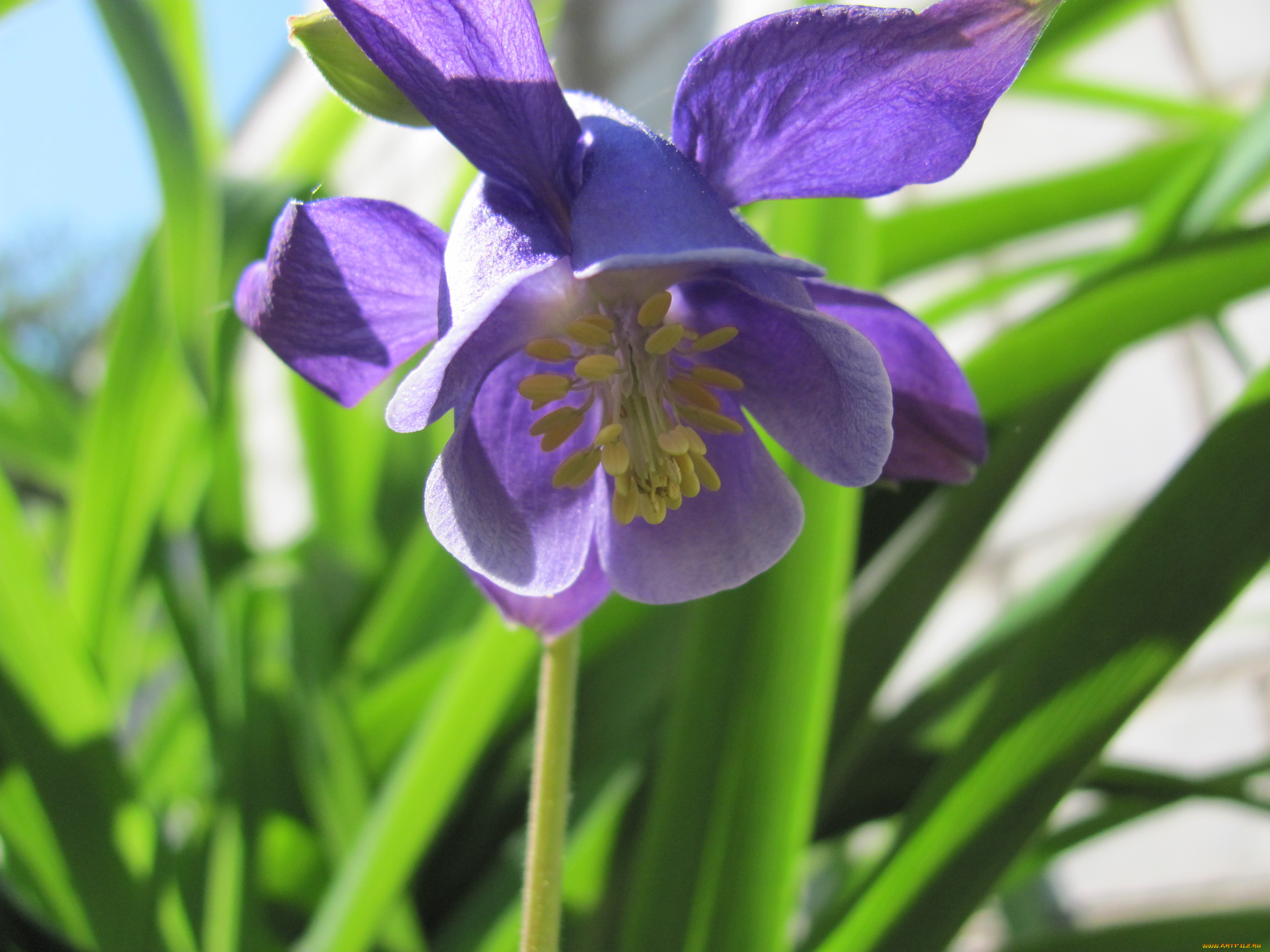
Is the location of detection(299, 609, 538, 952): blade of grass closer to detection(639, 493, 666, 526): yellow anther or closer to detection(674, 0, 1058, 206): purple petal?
detection(639, 493, 666, 526): yellow anther

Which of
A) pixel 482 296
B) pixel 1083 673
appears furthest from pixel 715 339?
pixel 1083 673

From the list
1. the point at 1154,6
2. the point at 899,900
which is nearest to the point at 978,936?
the point at 899,900

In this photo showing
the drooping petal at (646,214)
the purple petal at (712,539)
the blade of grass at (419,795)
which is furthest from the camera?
the blade of grass at (419,795)

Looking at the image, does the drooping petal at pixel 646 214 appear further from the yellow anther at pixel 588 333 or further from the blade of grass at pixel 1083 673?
the blade of grass at pixel 1083 673

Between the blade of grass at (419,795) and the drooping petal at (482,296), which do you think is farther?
the blade of grass at (419,795)

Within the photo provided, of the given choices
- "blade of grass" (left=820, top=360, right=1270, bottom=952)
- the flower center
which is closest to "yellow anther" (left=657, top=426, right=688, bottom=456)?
the flower center

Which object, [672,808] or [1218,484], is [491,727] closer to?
[672,808]

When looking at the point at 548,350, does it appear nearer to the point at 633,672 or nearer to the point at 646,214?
the point at 646,214

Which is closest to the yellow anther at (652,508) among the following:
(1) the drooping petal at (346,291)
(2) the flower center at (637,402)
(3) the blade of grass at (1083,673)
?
(2) the flower center at (637,402)
